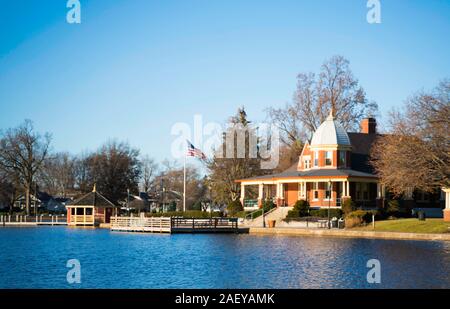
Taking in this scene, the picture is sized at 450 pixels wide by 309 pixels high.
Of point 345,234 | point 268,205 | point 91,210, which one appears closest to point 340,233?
point 345,234

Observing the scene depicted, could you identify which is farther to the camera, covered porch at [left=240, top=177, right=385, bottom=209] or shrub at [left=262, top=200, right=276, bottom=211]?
shrub at [left=262, top=200, right=276, bottom=211]

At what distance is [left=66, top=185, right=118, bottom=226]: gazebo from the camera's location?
86000 mm

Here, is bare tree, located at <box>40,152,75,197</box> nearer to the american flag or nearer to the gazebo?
the gazebo

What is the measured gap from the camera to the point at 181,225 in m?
68.4

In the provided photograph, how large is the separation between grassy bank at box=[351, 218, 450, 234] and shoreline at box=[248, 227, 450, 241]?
1232mm

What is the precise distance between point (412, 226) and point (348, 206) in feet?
34.2

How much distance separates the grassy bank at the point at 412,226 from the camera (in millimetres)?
54853

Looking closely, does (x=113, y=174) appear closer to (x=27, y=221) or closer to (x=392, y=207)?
(x=27, y=221)

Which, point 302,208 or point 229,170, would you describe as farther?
point 229,170

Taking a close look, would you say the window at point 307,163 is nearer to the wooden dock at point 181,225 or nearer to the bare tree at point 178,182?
the wooden dock at point 181,225

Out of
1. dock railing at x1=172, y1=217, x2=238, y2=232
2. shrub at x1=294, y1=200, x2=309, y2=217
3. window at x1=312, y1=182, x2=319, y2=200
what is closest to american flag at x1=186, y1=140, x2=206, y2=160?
dock railing at x1=172, y1=217, x2=238, y2=232

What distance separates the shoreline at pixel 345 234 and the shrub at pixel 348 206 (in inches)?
273

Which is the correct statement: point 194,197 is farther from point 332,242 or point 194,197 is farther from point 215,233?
point 332,242

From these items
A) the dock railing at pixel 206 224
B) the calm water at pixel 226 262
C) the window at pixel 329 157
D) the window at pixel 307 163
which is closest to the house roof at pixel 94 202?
the dock railing at pixel 206 224
